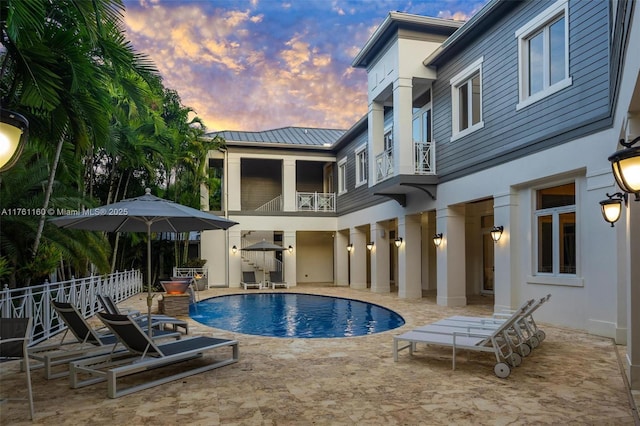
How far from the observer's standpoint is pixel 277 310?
14.3 meters

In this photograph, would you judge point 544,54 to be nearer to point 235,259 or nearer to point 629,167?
point 629,167

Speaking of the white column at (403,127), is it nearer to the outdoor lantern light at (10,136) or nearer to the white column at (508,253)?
the white column at (508,253)

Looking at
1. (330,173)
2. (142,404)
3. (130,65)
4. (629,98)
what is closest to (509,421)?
(629,98)

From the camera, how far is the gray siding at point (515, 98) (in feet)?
27.8

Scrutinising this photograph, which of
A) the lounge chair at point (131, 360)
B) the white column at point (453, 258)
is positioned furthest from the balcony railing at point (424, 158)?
the lounge chair at point (131, 360)

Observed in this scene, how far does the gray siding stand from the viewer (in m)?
8.46

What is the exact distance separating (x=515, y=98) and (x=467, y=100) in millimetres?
2240

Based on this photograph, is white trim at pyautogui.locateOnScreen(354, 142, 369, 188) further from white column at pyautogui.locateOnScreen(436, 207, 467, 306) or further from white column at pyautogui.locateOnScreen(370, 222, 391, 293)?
white column at pyautogui.locateOnScreen(436, 207, 467, 306)

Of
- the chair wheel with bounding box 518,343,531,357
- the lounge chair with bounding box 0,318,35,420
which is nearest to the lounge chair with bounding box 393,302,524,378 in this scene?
the chair wheel with bounding box 518,343,531,357

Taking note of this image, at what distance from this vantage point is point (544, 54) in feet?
32.7

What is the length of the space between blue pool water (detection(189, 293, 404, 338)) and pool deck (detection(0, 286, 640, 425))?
305 cm

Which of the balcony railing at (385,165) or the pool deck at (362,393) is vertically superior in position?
the balcony railing at (385,165)

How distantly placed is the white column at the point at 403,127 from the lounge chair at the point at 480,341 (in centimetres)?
744

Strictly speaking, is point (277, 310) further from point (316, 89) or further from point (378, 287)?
point (316, 89)
